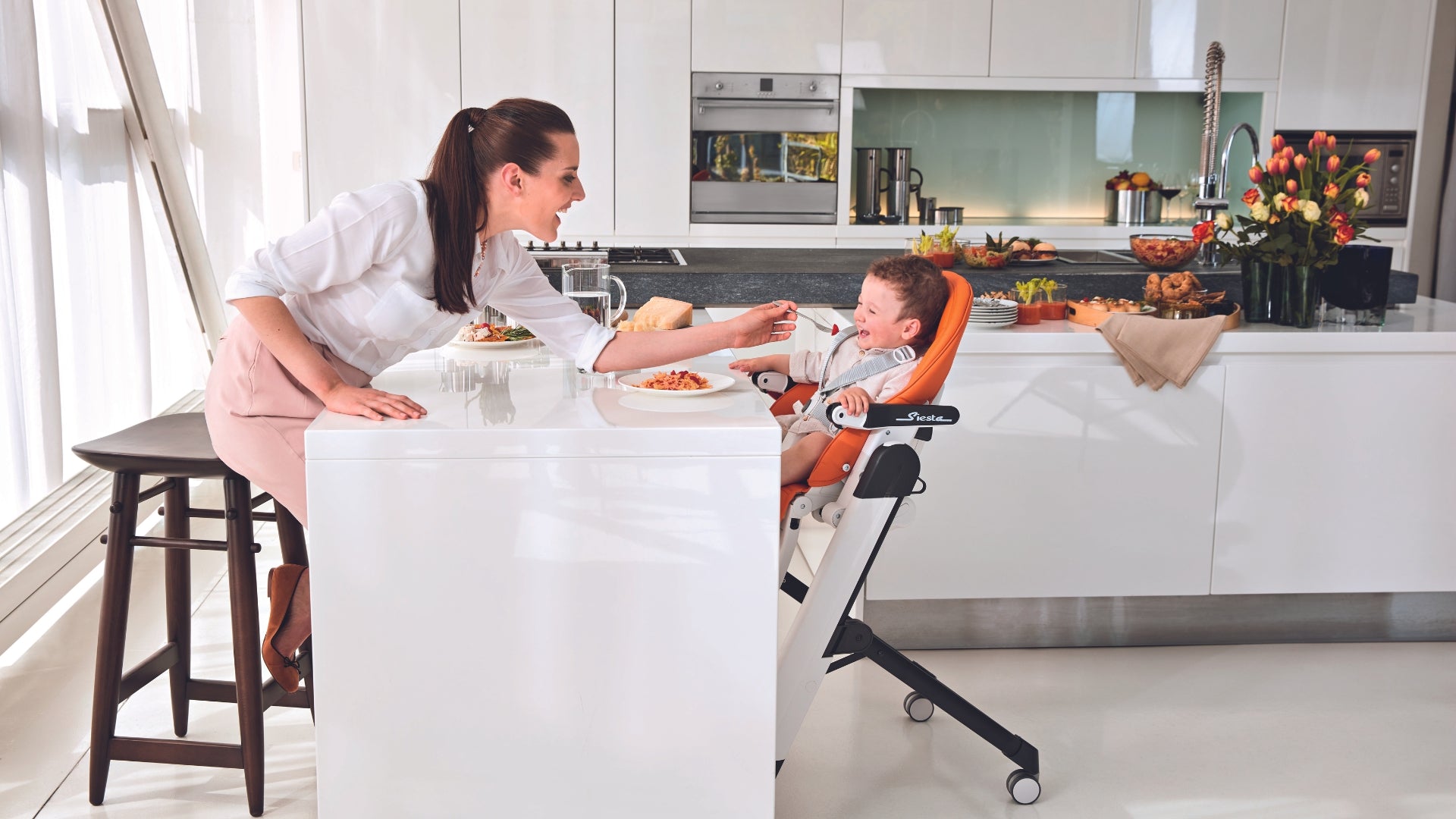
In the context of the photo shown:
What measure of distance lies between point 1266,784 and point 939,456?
0.99 metres

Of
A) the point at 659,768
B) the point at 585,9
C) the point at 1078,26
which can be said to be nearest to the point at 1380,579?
the point at 659,768

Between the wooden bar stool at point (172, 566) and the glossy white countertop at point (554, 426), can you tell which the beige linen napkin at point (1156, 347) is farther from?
the wooden bar stool at point (172, 566)

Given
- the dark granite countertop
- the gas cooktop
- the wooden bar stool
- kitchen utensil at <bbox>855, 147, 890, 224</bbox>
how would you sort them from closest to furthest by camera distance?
1. the wooden bar stool
2. the dark granite countertop
3. the gas cooktop
4. kitchen utensil at <bbox>855, 147, 890, 224</bbox>

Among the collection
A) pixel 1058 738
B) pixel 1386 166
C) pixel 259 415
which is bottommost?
pixel 1058 738

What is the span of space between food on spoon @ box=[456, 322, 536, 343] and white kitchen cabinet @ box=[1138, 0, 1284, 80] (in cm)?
384

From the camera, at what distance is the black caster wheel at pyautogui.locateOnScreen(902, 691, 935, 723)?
2656mm

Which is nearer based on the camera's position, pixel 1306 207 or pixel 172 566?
pixel 172 566

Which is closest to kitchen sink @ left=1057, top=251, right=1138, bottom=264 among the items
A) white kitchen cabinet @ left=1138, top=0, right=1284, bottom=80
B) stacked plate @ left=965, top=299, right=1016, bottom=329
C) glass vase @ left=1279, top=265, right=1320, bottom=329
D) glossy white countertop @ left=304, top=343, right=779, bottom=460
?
glass vase @ left=1279, top=265, right=1320, bottom=329

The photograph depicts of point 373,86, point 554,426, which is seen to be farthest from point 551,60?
point 554,426

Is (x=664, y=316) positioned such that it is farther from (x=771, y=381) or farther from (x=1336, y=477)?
(x=1336, y=477)

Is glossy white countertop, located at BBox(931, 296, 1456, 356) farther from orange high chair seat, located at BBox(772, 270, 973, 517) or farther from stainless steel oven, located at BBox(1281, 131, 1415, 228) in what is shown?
stainless steel oven, located at BBox(1281, 131, 1415, 228)

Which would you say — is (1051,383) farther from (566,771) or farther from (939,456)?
(566,771)

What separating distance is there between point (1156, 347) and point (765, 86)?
110 inches

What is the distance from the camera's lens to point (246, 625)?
6.97ft
